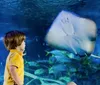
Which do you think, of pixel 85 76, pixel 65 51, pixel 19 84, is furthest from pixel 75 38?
pixel 19 84

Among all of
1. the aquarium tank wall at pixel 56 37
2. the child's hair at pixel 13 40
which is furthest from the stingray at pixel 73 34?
the child's hair at pixel 13 40

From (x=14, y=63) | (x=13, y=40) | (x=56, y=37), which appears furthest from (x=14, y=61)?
(x=56, y=37)

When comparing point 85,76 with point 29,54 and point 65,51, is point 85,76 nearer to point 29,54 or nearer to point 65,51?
point 65,51

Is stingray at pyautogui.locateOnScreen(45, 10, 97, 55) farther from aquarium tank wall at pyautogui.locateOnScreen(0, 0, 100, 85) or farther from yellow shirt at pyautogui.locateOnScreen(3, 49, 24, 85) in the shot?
yellow shirt at pyautogui.locateOnScreen(3, 49, 24, 85)

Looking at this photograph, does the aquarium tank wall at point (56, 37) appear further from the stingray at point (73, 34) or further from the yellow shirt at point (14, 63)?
the yellow shirt at point (14, 63)

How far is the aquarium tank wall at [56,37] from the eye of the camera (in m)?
4.15

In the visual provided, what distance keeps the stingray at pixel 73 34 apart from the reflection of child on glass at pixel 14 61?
888 mm

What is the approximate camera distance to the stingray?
4.20 metres

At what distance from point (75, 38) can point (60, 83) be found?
1.94 ft

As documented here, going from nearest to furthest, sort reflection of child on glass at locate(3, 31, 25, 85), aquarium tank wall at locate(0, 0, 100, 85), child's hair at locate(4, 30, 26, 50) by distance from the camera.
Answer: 1. reflection of child on glass at locate(3, 31, 25, 85)
2. child's hair at locate(4, 30, 26, 50)
3. aquarium tank wall at locate(0, 0, 100, 85)

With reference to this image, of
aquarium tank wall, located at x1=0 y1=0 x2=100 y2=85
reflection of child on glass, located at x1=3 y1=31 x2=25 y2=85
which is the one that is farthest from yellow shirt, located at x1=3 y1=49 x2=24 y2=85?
aquarium tank wall, located at x1=0 y1=0 x2=100 y2=85

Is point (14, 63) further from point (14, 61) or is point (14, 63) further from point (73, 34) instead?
point (73, 34)

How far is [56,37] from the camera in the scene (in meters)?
4.20

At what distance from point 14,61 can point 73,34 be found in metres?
1.19
